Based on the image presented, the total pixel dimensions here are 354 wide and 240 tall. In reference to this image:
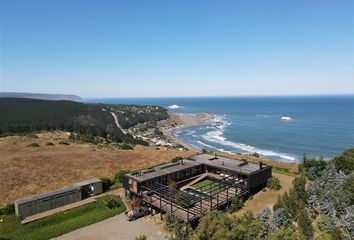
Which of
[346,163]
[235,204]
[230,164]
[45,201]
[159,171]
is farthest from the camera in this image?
[230,164]

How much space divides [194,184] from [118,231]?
12.8 metres

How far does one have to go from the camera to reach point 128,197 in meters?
34.7

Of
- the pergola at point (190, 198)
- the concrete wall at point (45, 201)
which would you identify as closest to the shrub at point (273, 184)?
the pergola at point (190, 198)

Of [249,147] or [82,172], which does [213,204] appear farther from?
[249,147]

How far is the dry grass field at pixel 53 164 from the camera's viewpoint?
124 feet

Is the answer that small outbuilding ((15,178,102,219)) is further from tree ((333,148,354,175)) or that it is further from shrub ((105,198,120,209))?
tree ((333,148,354,175))

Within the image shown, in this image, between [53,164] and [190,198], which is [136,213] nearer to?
[190,198]

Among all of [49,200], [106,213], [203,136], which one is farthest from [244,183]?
[203,136]

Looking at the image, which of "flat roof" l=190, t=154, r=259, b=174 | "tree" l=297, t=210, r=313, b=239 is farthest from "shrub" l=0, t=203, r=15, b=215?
"tree" l=297, t=210, r=313, b=239

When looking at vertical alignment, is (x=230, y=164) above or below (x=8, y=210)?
above

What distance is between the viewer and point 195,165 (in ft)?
129

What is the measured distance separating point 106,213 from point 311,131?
110 metres

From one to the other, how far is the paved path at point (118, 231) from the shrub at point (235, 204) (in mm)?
7907

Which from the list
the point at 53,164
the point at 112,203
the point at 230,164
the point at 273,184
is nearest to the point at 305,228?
the point at 273,184
